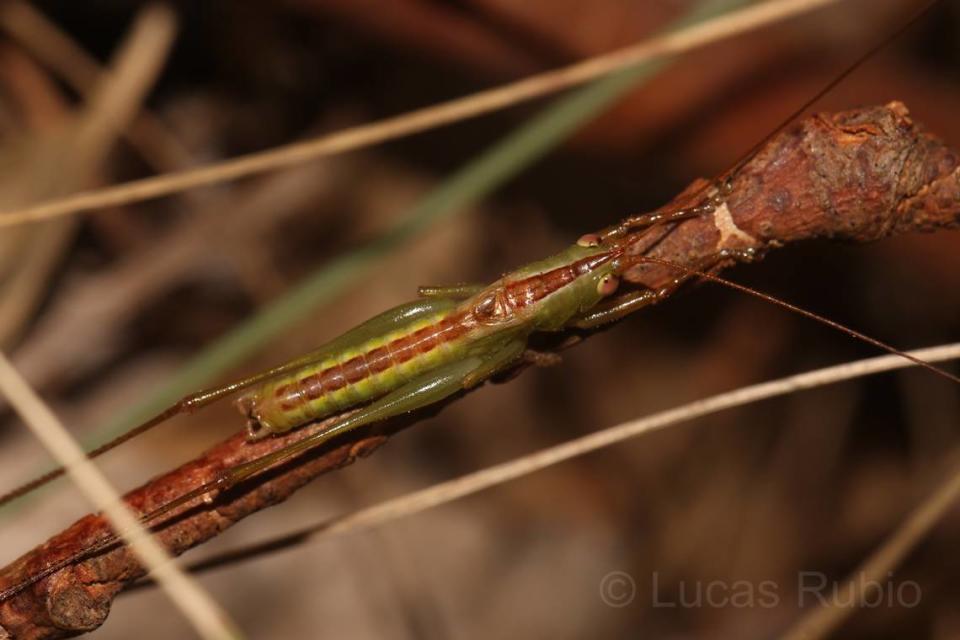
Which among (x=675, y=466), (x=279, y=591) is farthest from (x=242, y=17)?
(x=675, y=466)

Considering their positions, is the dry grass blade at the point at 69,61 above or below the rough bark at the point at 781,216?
above

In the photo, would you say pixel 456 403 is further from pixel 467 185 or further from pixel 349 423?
pixel 349 423

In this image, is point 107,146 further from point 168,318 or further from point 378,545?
point 378,545

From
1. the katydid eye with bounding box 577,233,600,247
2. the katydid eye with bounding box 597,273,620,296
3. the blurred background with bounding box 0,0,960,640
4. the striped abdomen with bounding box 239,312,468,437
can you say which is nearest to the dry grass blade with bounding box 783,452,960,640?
the katydid eye with bounding box 597,273,620,296

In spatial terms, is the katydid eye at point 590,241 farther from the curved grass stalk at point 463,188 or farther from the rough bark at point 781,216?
the rough bark at point 781,216

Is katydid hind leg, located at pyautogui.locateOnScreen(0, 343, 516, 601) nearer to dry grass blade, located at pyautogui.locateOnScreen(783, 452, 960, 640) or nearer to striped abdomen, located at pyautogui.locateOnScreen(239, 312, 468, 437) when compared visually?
striped abdomen, located at pyautogui.locateOnScreen(239, 312, 468, 437)

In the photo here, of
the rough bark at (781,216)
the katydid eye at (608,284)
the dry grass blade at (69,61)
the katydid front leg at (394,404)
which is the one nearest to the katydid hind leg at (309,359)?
the katydid front leg at (394,404)
